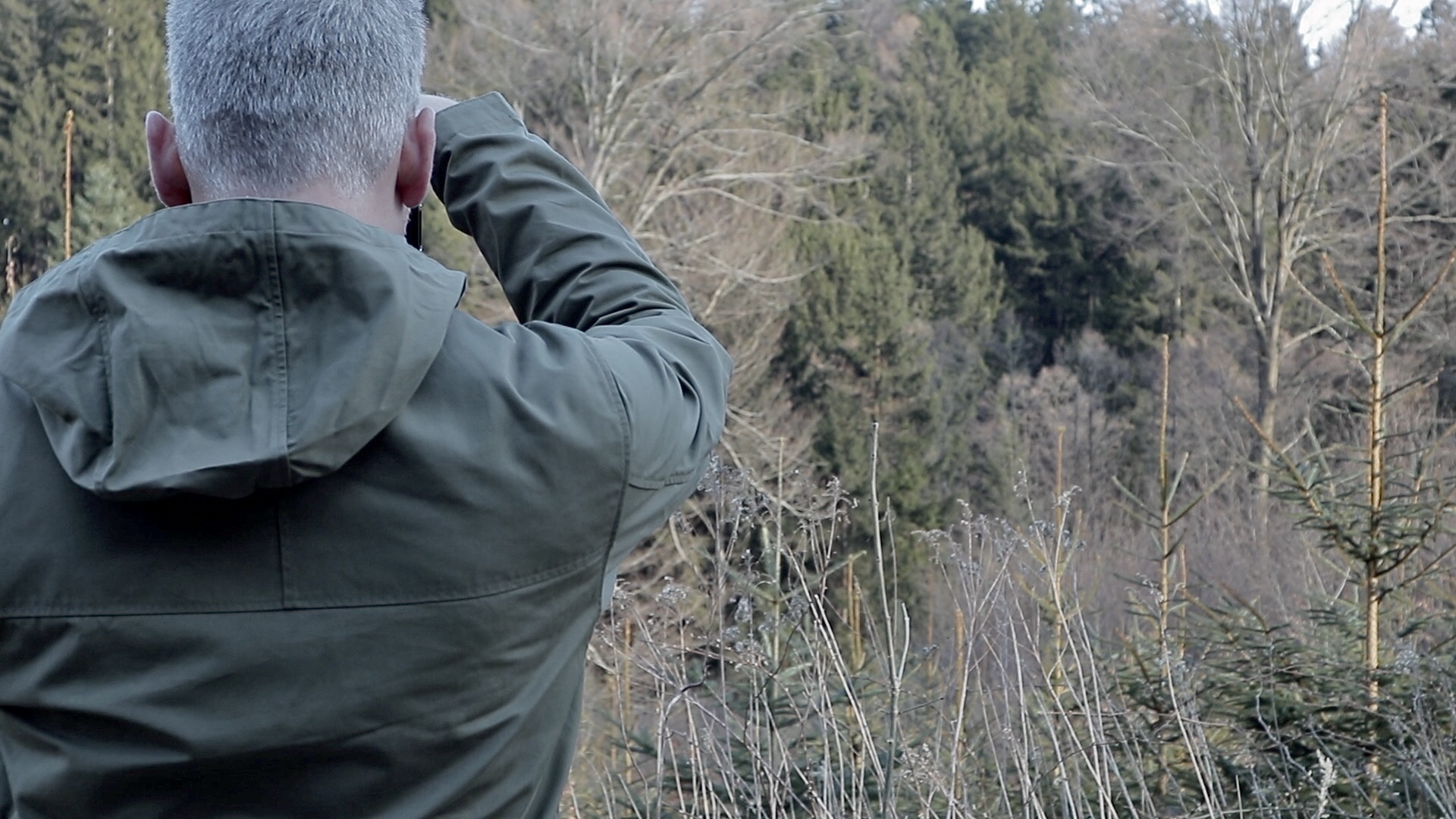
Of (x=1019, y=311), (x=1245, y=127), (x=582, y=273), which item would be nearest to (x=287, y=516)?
(x=582, y=273)

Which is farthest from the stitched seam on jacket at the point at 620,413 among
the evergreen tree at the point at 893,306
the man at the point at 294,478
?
the evergreen tree at the point at 893,306

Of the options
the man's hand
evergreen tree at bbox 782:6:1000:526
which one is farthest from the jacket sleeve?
evergreen tree at bbox 782:6:1000:526

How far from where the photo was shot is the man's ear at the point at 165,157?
1.07 meters

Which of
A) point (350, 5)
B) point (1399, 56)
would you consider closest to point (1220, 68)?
point (1399, 56)

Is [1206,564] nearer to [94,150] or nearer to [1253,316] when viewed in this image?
[1253,316]

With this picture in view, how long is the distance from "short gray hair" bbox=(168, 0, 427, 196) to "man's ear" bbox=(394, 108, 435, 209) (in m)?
0.05

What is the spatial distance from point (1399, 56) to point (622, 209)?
1254cm

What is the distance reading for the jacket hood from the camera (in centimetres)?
89

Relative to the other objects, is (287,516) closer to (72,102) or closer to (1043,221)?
(72,102)

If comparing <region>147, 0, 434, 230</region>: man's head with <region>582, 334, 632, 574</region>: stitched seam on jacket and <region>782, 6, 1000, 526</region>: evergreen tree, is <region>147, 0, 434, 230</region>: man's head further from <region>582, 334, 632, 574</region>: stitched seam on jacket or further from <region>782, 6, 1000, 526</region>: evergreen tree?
<region>782, 6, 1000, 526</region>: evergreen tree

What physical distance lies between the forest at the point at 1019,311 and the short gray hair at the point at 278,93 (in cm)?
202

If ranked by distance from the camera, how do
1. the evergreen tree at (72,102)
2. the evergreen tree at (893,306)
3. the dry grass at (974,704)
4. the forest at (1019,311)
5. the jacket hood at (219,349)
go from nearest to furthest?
1. the jacket hood at (219,349)
2. the dry grass at (974,704)
3. the forest at (1019,311)
4. the evergreen tree at (72,102)
5. the evergreen tree at (893,306)

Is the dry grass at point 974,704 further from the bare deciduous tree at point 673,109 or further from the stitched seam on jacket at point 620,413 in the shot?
the bare deciduous tree at point 673,109

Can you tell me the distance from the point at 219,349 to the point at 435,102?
38cm
